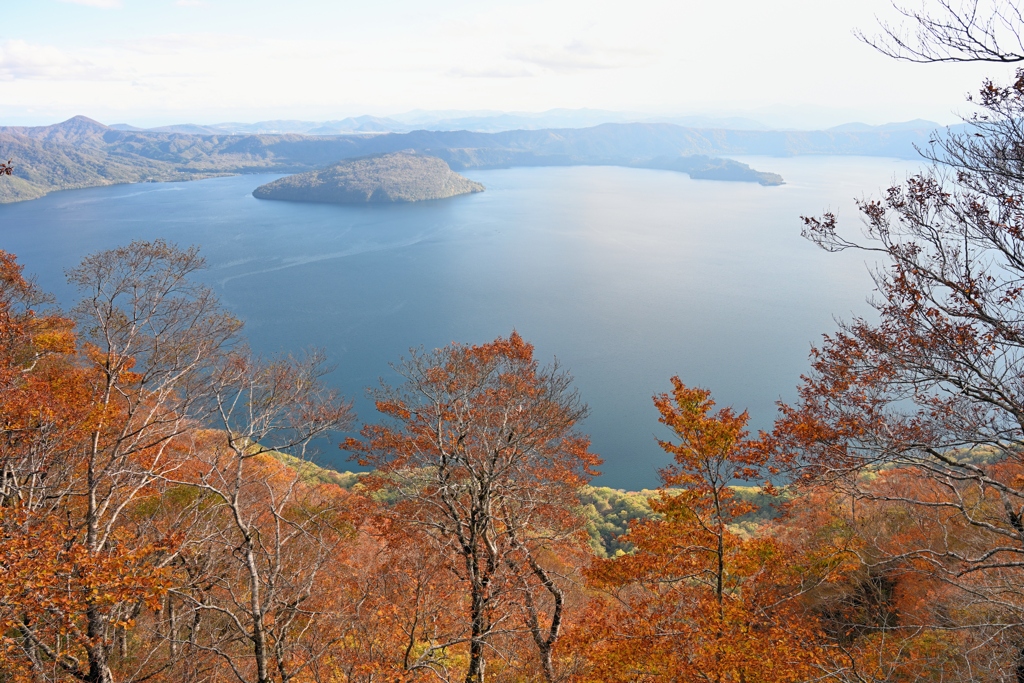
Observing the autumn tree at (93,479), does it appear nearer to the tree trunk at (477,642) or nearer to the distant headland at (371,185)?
the tree trunk at (477,642)

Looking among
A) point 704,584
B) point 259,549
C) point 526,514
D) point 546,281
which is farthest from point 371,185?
point 526,514

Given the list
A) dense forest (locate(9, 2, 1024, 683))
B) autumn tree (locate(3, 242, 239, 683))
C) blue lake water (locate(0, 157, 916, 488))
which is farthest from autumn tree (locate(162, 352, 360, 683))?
blue lake water (locate(0, 157, 916, 488))

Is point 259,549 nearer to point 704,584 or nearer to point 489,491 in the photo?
point 489,491

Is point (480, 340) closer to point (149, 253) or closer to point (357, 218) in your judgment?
point (149, 253)

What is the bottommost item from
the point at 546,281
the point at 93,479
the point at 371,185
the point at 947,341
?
the point at 546,281

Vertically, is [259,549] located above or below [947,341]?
below

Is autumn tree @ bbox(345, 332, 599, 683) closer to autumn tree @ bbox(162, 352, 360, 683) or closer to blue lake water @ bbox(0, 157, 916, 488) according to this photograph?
autumn tree @ bbox(162, 352, 360, 683)
